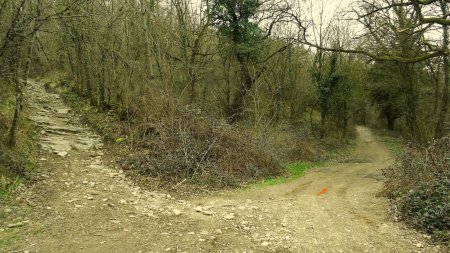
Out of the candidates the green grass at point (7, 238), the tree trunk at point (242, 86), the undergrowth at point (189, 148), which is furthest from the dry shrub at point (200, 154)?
the tree trunk at point (242, 86)

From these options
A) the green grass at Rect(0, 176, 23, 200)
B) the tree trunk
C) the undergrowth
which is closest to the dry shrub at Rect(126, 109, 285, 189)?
the undergrowth

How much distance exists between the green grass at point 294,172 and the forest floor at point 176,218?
0.48 m

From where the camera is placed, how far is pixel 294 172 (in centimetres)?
1274

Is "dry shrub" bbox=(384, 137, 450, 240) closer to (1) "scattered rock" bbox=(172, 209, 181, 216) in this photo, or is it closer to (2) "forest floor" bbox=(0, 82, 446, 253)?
(2) "forest floor" bbox=(0, 82, 446, 253)

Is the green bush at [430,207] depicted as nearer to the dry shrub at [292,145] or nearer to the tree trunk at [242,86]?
the dry shrub at [292,145]

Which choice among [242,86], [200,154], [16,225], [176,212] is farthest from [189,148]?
[242,86]

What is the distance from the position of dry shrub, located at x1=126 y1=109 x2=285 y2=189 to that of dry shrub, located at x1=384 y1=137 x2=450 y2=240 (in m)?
4.02

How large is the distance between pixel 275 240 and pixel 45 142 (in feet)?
25.7

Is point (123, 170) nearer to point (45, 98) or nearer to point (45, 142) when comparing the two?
point (45, 142)

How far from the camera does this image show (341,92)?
22.6m

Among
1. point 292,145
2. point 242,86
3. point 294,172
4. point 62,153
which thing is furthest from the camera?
point 242,86

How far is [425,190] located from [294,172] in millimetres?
5920

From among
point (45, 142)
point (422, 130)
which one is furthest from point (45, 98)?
point (422, 130)

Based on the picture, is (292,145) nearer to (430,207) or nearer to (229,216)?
(430,207)
